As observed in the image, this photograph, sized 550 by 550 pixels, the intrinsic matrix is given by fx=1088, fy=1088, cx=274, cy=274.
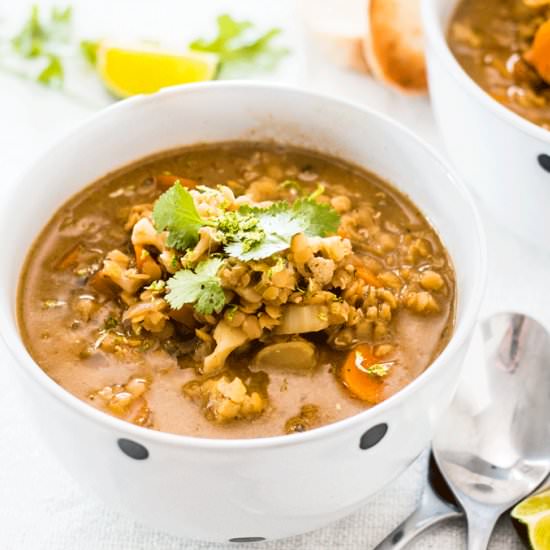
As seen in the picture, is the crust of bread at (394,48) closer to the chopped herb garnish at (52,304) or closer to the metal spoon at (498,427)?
the metal spoon at (498,427)

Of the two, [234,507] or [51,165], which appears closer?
[234,507]

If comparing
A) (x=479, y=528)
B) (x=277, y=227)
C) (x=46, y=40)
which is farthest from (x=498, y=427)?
(x=46, y=40)

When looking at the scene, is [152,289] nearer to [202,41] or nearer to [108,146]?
[108,146]

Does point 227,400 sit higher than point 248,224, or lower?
lower

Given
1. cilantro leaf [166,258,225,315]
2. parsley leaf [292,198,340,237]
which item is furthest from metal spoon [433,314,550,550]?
cilantro leaf [166,258,225,315]

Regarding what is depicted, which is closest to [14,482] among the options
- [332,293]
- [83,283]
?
[83,283]

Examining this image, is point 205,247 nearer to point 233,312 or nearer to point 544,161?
point 233,312
